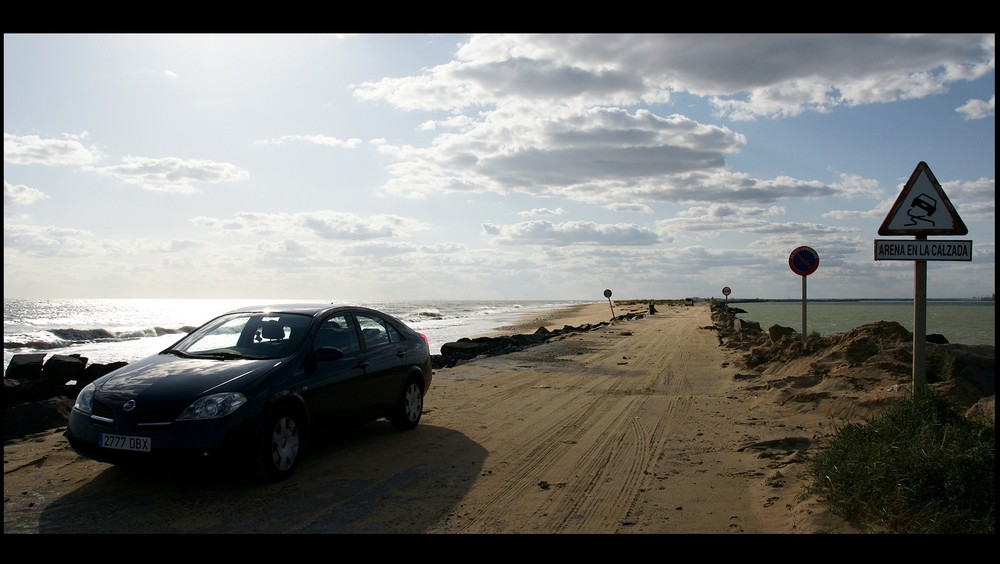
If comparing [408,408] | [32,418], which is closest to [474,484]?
[408,408]

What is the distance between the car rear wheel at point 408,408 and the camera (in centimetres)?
852

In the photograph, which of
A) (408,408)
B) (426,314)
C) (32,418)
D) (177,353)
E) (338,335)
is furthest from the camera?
(426,314)

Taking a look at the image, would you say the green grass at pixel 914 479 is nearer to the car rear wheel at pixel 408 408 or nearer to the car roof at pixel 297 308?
the car rear wheel at pixel 408 408

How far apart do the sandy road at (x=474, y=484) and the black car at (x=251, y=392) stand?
340 mm

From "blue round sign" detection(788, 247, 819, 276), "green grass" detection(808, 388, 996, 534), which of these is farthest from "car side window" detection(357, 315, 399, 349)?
"blue round sign" detection(788, 247, 819, 276)

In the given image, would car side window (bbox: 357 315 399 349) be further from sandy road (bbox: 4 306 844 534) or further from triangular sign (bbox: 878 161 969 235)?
triangular sign (bbox: 878 161 969 235)

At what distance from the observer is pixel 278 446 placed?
632 cm

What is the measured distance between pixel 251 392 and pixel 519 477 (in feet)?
8.32

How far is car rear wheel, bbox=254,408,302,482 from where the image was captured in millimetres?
6078

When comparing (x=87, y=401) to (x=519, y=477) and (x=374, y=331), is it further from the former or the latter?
(x=519, y=477)

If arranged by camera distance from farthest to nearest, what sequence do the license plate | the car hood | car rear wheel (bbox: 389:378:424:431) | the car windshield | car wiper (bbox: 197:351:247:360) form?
1. car rear wheel (bbox: 389:378:424:431)
2. the car windshield
3. car wiper (bbox: 197:351:247:360)
4. the car hood
5. the license plate

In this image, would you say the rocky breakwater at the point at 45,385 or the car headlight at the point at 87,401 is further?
the rocky breakwater at the point at 45,385

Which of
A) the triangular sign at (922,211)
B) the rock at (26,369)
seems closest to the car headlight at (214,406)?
the triangular sign at (922,211)

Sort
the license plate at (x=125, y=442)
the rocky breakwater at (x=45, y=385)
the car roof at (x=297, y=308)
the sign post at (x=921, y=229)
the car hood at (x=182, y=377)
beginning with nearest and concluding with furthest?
the license plate at (x=125, y=442), the car hood at (x=182, y=377), the sign post at (x=921, y=229), the car roof at (x=297, y=308), the rocky breakwater at (x=45, y=385)
